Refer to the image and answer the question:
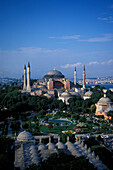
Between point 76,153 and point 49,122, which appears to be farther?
point 49,122

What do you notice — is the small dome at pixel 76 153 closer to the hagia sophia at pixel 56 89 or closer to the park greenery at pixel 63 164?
the park greenery at pixel 63 164

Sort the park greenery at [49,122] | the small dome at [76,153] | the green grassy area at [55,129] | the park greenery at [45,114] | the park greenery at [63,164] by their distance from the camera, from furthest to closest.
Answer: the park greenery at [45,114], the green grassy area at [55,129], the small dome at [76,153], the park greenery at [49,122], the park greenery at [63,164]

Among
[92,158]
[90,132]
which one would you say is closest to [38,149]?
[92,158]

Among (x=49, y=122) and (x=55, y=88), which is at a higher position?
(x=55, y=88)

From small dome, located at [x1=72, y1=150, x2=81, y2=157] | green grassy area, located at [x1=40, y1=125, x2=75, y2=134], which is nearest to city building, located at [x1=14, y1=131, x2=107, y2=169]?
small dome, located at [x1=72, y1=150, x2=81, y2=157]

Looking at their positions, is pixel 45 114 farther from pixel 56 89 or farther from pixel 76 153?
pixel 76 153

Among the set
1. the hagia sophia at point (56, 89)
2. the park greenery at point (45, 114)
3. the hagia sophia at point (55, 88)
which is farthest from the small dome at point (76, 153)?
the hagia sophia at point (55, 88)

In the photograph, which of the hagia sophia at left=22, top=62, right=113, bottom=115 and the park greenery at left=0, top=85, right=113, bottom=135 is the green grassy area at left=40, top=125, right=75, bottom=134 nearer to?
the park greenery at left=0, top=85, right=113, bottom=135

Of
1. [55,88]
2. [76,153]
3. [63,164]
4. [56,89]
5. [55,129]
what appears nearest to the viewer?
[63,164]

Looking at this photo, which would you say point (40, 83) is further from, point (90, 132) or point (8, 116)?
point (90, 132)

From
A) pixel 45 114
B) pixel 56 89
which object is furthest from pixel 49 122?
pixel 56 89

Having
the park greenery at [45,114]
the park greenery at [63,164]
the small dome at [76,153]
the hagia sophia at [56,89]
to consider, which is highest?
the hagia sophia at [56,89]
